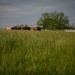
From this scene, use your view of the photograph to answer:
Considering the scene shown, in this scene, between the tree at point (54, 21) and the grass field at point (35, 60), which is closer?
the grass field at point (35, 60)

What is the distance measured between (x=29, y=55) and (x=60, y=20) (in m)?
83.7

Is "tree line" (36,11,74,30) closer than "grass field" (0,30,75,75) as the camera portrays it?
No

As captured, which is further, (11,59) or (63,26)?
(63,26)

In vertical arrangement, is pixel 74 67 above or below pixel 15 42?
below

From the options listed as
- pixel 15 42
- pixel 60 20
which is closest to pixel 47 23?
pixel 60 20

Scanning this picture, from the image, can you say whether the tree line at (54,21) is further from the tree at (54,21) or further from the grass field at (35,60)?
the grass field at (35,60)

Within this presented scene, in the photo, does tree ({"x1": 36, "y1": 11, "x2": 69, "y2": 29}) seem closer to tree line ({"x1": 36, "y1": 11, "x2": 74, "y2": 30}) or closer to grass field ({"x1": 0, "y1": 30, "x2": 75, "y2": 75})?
tree line ({"x1": 36, "y1": 11, "x2": 74, "y2": 30})

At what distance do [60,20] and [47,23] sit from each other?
6987mm

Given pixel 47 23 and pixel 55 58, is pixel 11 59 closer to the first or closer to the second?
pixel 55 58

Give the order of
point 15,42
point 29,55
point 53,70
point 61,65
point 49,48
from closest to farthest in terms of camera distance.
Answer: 1. point 53,70
2. point 61,65
3. point 29,55
4. point 49,48
5. point 15,42

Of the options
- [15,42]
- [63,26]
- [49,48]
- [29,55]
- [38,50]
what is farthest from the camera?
[63,26]

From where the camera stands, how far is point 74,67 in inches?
133

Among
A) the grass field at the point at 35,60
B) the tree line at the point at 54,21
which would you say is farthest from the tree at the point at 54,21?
the grass field at the point at 35,60

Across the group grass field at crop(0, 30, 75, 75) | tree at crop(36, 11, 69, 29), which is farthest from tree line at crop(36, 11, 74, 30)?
grass field at crop(0, 30, 75, 75)
